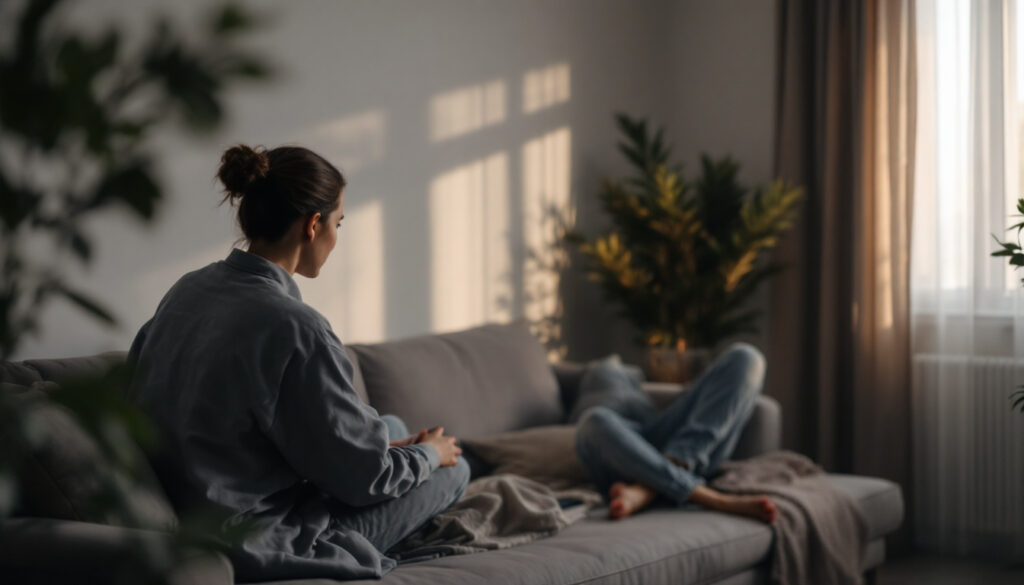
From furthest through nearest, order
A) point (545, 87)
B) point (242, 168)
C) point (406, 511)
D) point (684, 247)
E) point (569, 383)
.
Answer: point (545, 87) → point (684, 247) → point (569, 383) → point (406, 511) → point (242, 168)

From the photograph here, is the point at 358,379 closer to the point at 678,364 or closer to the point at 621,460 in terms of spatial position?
the point at 621,460

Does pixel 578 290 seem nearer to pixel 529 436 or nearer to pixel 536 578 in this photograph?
pixel 529 436

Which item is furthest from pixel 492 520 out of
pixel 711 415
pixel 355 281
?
pixel 355 281

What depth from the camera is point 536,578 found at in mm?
1946

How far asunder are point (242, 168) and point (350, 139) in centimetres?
133

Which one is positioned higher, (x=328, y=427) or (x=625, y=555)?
(x=328, y=427)

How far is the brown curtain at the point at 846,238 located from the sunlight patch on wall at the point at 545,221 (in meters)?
0.86

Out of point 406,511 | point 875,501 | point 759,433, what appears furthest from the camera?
point 759,433

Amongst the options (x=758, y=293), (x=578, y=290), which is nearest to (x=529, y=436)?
(x=578, y=290)

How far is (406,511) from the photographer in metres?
1.98

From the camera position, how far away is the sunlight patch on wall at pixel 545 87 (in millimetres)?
3885

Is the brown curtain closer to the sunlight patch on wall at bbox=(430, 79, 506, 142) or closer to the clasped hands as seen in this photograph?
the sunlight patch on wall at bbox=(430, 79, 506, 142)

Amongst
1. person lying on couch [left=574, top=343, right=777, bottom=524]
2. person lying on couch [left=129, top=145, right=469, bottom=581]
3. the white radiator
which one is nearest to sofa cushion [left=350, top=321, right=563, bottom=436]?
person lying on couch [left=574, top=343, right=777, bottom=524]

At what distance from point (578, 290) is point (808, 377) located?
3.28 ft
